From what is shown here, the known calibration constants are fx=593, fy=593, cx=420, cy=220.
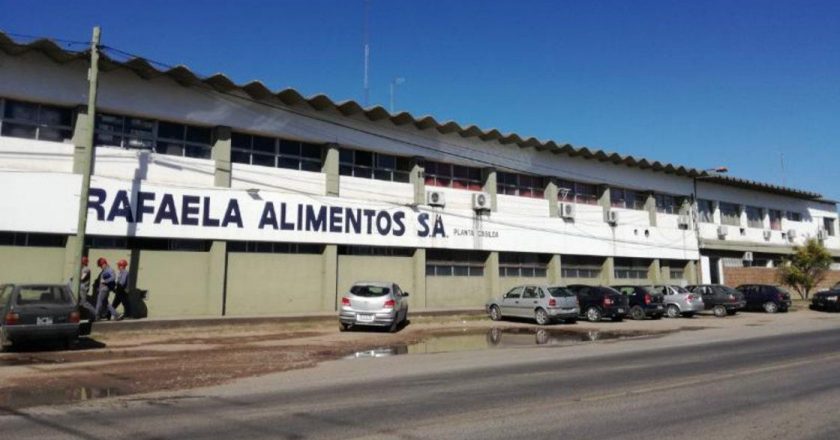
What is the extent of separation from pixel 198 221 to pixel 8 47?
277 inches

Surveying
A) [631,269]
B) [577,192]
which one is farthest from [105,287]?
[631,269]

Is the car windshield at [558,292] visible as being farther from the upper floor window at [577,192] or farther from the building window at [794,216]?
the building window at [794,216]

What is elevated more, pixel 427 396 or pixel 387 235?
pixel 387 235

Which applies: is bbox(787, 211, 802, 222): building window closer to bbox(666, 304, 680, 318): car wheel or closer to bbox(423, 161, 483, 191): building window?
bbox(666, 304, 680, 318): car wheel

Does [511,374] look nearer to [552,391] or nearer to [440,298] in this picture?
[552,391]

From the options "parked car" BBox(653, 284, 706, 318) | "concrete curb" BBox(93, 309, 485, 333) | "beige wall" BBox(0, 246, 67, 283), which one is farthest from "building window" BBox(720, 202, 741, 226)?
"beige wall" BBox(0, 246, 67, 283)

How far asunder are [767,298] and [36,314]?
32.4m

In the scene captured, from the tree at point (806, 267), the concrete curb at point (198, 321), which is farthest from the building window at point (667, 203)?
the concrete curb at point (198, 321)

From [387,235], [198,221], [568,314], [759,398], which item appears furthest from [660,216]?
[759,398]

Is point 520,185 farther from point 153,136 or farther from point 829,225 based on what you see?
point 829,225

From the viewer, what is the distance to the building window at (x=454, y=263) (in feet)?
83.7

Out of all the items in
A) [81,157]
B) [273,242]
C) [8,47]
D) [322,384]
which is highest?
[8,47]

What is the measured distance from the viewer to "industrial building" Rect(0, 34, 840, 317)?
17203 millimetres

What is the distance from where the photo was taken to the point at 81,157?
17.7m
